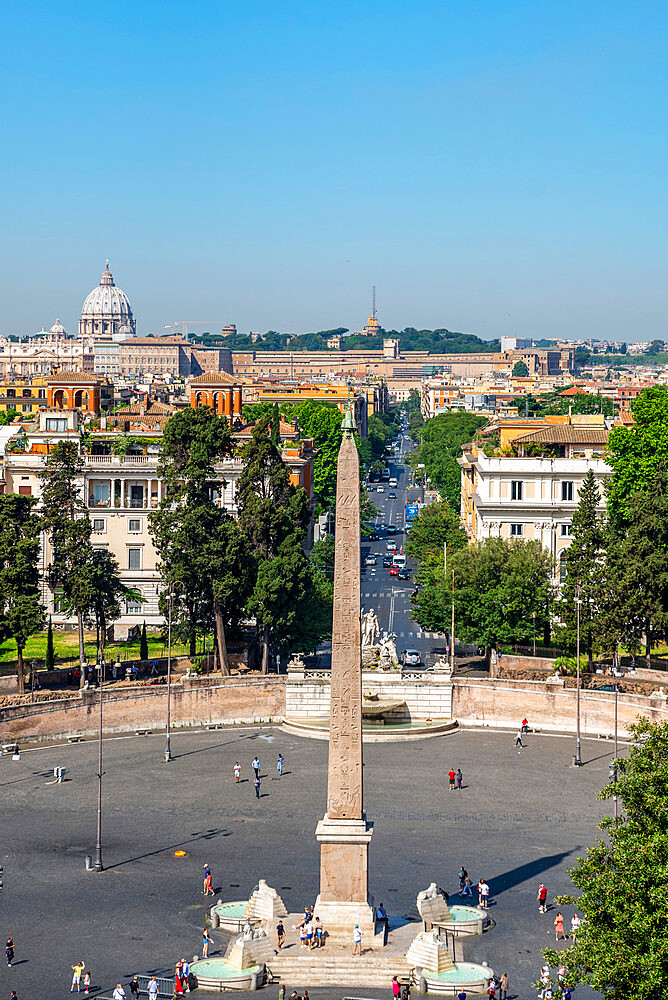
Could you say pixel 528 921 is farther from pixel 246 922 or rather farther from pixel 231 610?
pixel 231 610

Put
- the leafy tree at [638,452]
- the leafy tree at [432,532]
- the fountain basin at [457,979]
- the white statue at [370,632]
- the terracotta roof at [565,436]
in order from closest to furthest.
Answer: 1. the fountain basin at [457,979]
2. the white statue at [370,632]
3. the leafy tree at [638,452]
4. the terracotta roof at [565,436]
5. the leafy tree at [432,532]

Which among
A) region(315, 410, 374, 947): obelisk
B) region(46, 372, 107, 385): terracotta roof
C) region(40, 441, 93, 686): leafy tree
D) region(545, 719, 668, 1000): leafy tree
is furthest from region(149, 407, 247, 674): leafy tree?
region(545, 719, 668, 1000): leafy tree

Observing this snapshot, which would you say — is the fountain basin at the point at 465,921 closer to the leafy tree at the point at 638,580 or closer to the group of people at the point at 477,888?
the group of people at the point at 477,888

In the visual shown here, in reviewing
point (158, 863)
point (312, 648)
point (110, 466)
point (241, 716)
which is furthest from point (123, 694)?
point (110, 466)

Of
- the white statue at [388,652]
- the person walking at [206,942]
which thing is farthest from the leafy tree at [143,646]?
the person walking at [206,942]

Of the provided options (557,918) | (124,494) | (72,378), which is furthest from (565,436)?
(557,918)

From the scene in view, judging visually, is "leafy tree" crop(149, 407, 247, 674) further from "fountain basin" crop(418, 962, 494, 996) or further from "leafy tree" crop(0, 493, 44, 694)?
"fountain basin" crop(418, 962, 494, 996)
